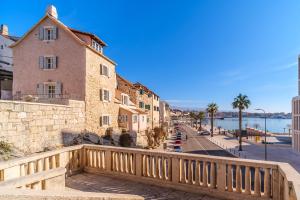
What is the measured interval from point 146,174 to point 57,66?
70.6ft

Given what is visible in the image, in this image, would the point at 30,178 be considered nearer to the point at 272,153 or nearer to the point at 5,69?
the point at 5,69

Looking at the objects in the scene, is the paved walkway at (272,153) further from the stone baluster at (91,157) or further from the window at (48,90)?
Answer: the stone baluster at (91,157)

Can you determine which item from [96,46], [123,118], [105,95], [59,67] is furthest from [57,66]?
[123,118]

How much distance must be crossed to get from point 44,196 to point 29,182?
2182 mm

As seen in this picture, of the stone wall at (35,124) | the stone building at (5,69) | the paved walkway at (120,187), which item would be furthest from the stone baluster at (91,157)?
the stone building at (5,69)

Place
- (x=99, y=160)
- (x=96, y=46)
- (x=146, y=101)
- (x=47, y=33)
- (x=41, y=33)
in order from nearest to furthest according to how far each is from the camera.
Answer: (x=99, y=160), (x=41, y=33), (x=47, y=33), (x=96, y=46), (x=146, y=101)

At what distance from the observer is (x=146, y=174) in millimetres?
7469

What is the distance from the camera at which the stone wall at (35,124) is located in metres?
13.7

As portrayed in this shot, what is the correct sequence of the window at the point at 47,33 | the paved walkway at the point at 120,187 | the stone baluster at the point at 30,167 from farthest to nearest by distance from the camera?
the window at the point at 47,33, the stone baluster at the point at 30,167, the paved walkway at the point at 120,187

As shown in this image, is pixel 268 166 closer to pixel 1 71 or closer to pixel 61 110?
pixel 61 110

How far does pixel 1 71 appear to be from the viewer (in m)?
32.2

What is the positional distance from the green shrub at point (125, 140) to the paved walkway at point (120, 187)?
2502 cm

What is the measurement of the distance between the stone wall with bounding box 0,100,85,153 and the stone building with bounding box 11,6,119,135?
12.1 ft

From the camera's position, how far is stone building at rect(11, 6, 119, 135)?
24734mm
